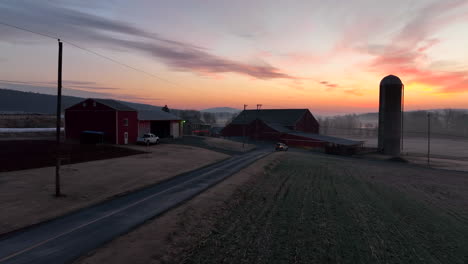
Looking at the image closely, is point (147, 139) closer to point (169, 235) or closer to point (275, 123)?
point (169, 235)

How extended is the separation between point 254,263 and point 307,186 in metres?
15.7

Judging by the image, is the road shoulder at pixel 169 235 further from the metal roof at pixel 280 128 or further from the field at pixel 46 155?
the metal roof at pixel 280 128

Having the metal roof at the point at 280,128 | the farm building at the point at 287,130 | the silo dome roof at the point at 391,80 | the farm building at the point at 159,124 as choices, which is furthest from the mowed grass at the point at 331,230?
the metal roof at the point at 280,128

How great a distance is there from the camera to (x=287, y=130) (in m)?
81.4

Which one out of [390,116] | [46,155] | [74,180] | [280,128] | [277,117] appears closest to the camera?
[74,180]

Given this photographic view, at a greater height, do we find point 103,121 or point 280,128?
point 103,121

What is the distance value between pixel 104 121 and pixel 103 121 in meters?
0.21

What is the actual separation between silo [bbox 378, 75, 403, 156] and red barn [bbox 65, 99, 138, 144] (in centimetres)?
5632

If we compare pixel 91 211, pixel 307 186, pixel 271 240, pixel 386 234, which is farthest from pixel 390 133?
pixel 91 211

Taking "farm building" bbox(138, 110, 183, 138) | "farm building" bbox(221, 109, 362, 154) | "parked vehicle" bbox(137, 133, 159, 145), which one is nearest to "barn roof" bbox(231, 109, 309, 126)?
"farm building" bbox(221, 109, 362, 154)

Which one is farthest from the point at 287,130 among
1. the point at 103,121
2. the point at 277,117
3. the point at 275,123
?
the point at 103,121

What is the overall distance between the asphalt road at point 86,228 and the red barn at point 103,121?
2834cm

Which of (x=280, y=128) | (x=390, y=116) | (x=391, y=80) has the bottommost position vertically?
(x=280, y=128)

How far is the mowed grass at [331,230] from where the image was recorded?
11.9 meters
